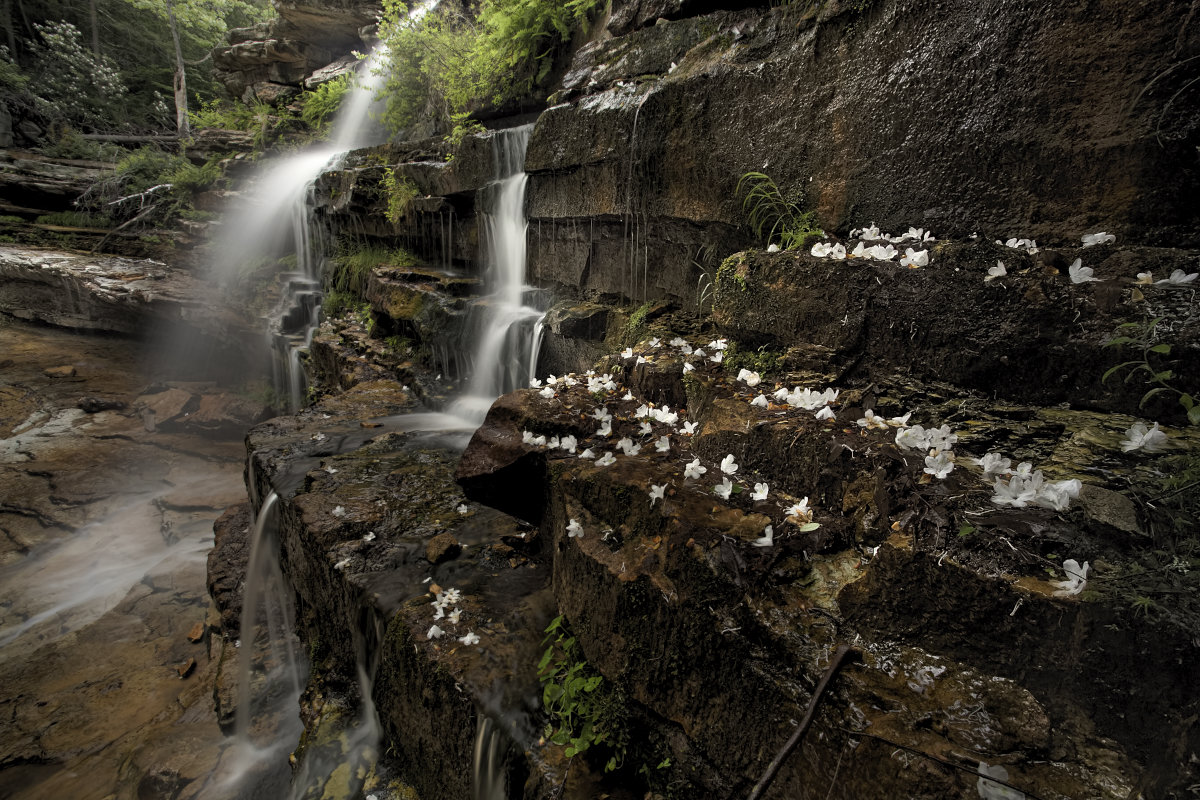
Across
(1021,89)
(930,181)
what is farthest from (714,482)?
(1021,89)

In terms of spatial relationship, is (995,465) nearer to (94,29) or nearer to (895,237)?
(895,237)

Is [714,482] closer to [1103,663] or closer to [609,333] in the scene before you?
[1103,663]

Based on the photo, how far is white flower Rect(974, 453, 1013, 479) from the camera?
1971 millimetres

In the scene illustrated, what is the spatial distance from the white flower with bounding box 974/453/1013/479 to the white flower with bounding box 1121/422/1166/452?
1.17ft

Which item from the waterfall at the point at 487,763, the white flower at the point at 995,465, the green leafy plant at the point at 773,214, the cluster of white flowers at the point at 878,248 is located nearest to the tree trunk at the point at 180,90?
the green leafy plant at the point at 773,214

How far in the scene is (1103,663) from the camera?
144 centimetres

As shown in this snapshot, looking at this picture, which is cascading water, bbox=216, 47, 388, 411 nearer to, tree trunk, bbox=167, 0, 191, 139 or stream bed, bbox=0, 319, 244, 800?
stream bed, bbox=0, 319, 244, 800

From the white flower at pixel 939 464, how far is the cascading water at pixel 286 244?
1165 cm

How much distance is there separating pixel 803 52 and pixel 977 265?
7.40 feet

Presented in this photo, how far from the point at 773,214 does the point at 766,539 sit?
9.46 ft

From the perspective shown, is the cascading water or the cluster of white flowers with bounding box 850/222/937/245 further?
the cascading water

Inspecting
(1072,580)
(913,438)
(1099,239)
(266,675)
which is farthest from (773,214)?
(266,675)

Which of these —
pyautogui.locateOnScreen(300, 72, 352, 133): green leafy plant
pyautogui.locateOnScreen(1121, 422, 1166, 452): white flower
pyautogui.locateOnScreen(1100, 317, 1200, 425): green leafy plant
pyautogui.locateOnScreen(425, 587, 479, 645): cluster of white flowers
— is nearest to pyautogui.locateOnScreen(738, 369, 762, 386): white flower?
pyautogui.locateOnScreen(1100, 317, 1200, 425): green leafy plant

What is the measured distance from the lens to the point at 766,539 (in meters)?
2.21
